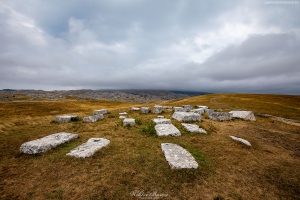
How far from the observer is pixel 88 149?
813 cm

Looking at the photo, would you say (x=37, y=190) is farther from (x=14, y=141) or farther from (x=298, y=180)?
(x=298, y=180)

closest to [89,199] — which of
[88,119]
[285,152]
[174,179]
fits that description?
[174,179]

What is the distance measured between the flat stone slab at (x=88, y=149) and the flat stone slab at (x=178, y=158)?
3.82m

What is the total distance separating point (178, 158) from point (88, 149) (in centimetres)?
492

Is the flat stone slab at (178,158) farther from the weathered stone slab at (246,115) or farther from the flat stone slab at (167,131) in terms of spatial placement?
the weathered stone slab at (246,115)

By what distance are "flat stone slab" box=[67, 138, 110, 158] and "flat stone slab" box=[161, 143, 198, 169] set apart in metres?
3.82

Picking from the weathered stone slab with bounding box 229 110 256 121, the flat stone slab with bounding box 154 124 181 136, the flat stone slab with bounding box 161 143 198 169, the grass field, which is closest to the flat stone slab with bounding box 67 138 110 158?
the grass field

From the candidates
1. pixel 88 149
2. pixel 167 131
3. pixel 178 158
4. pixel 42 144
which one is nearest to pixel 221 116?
pixel 167 131

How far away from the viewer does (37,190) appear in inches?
206

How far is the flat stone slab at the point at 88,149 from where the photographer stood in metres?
7.59

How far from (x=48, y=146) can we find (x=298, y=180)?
1221 cm

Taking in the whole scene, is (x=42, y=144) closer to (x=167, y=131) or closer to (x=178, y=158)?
(x=178, y=158)

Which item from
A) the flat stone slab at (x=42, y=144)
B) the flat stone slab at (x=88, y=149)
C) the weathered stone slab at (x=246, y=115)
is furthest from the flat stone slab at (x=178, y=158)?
the weathered stone slab at (x=246, y=115)

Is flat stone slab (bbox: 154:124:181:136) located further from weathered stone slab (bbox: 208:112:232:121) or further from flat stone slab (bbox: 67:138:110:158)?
weathered stone slab (bbox: 208:112:232:121)
